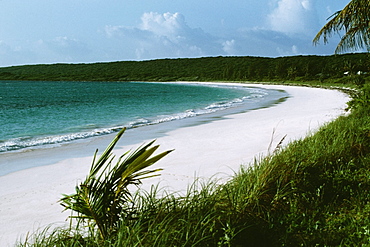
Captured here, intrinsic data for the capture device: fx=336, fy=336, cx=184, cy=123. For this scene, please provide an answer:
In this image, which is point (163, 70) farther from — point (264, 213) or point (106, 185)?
point (106, 185)

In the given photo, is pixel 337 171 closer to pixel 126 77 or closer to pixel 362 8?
pixel 362 8

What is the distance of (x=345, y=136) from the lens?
6383 mm

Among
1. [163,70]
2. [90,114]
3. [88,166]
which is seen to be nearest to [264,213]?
[88,166]

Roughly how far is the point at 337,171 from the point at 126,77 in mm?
149690

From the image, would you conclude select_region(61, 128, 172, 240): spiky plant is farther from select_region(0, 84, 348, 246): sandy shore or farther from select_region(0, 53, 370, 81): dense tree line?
select_region(0, 53, 370, 81): dense tree line

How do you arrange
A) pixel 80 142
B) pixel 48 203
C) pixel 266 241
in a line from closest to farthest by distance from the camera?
pixel 266 241
pixel 48 203
pixel 80 142

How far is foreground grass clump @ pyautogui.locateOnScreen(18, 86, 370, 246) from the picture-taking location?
115 inches

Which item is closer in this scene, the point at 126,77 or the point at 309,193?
the point at 309,193

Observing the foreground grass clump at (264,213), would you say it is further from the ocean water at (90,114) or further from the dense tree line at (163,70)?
the dense tree line at (163,70)

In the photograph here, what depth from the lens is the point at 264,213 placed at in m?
3.62

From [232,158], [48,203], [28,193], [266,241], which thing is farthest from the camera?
[232,158]

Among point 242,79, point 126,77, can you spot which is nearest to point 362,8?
point 242,79

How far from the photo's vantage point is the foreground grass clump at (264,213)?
2.93 metres

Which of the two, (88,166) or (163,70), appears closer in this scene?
(88,166)
